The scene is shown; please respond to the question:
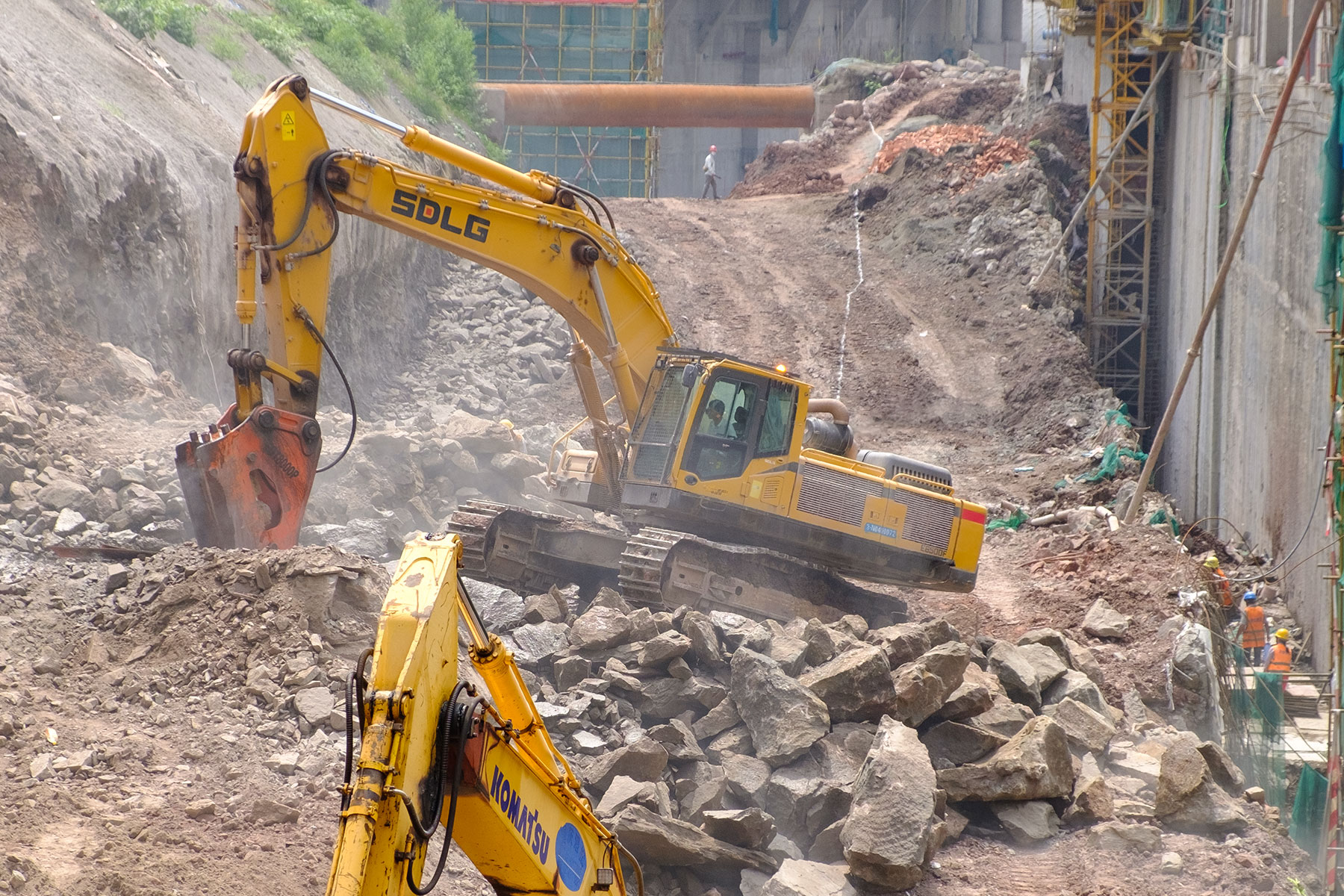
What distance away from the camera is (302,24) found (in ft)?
84.7

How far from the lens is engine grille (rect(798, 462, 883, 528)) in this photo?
11352mm

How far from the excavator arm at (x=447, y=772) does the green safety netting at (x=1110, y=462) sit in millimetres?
15705

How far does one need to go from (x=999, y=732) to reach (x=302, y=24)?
22.1 m

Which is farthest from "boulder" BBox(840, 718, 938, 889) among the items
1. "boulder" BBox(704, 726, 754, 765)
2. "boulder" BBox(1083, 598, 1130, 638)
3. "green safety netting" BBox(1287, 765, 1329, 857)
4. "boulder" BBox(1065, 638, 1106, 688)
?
"boulder" BBox(1083, 598, 1130, 638)

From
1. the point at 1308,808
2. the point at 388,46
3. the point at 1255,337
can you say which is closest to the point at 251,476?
the point at 1308,808

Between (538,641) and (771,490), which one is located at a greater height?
(771,490)

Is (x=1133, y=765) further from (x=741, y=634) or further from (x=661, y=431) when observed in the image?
(x=661, y=431)

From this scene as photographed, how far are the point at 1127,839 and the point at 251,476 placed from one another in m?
6.23

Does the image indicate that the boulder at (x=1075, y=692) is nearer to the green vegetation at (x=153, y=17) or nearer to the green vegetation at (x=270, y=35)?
the green vegetation at (x=153, y=17)

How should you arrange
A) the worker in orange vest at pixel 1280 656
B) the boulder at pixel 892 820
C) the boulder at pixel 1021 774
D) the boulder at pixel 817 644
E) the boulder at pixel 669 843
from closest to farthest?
the boulder at pixel 669 843 < the boulder at pixel 892 820 < the boulder at pixel 1021 774 < the boulder at pixel 817 644 < the worker in orange vest at pixel 1280 656

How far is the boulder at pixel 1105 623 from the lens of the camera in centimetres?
1273

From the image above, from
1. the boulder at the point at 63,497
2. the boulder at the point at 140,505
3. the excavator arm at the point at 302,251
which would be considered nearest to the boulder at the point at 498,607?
the excavator arm at the point at 302,251

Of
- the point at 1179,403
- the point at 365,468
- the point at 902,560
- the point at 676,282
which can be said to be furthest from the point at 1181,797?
the point at 676,282

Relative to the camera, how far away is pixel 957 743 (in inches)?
340
